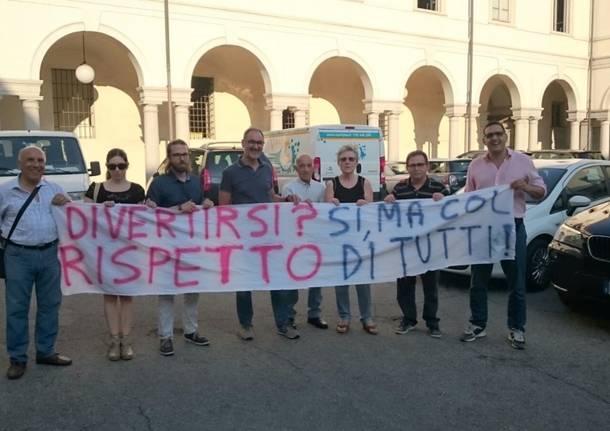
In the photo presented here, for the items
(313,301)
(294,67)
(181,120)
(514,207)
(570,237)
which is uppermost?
(294,67)

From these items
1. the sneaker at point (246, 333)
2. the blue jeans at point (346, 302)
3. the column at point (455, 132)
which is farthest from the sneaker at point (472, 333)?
the column at point (455, 132)

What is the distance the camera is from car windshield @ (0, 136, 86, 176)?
9.90 m

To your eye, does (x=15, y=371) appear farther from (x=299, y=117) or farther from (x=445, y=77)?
(x=445, y=77)

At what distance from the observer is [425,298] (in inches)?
227

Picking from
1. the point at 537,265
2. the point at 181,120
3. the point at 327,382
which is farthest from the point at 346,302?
the point at 181,120

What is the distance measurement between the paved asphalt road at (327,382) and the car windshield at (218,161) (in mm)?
6446

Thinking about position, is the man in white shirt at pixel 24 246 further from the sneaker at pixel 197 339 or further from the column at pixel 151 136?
the column at pixel 151 136

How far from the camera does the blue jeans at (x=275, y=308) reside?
5.59m

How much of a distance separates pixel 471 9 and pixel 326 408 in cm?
2403

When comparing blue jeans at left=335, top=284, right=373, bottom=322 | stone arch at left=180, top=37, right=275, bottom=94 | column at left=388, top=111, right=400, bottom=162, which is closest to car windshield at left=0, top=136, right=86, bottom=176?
blue jeans at left=335, top=284, right=373, bottom=322

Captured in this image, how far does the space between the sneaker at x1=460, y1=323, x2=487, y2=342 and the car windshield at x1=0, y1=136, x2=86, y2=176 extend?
7328 millimetres

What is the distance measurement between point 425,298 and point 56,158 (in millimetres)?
7253

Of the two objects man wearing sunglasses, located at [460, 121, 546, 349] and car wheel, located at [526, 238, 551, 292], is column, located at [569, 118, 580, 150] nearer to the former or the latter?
car wheel, located at [526, 238, 551, 292]

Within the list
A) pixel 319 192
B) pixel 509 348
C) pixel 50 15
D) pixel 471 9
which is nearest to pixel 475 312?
pixel 509 348
